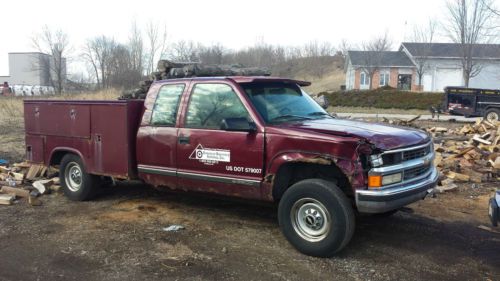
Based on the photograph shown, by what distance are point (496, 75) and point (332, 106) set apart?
1897cm

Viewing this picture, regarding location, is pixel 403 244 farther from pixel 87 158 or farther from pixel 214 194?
pixel 87 158

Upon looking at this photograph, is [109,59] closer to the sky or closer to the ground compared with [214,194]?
closer to the sky

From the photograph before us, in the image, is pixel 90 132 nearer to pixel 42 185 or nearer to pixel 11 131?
pixel 42 185

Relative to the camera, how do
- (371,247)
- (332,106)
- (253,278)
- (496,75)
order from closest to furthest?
(253,278) → (371,247) → (332,106) → (496,75)

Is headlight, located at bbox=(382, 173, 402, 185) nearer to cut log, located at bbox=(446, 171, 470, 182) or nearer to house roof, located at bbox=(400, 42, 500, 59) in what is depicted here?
cut log, located at bbox=(446, 171, 470, 182)

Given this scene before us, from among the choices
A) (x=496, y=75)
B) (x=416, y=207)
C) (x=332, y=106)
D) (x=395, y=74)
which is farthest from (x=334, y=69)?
(x=416, y=207)

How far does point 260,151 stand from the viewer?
18.3 ft

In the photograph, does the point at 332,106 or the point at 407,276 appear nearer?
the point at 407,276

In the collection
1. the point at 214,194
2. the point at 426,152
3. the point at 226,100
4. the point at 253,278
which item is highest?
the point at 226,100

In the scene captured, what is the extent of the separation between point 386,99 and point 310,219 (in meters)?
36.1

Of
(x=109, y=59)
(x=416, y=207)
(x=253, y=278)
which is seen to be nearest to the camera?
(x=253, y=278)

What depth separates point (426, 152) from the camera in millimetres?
5777

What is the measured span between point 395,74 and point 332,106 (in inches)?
664

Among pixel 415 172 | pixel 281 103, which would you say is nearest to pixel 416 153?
pixel 415 172
